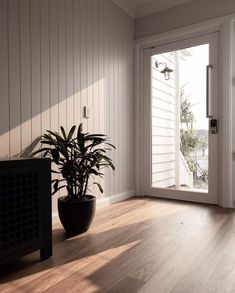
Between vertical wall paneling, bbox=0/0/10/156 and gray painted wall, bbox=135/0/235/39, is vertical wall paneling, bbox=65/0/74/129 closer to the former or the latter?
vertical wall paneling, bbox=0/0/10/156

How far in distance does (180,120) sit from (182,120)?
0.08ft

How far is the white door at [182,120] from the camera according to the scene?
2.81m

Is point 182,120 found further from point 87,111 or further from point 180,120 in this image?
point 87,111

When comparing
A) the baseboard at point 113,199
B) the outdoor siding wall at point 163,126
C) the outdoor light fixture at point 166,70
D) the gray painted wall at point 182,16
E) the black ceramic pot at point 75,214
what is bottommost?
the baseboard at point 113,199

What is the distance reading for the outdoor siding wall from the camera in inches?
124

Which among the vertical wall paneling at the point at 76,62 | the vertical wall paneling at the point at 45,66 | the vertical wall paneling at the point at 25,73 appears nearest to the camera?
the vertical wall paneling at the point at 25,73

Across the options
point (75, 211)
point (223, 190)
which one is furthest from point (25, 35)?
point (223, 190)

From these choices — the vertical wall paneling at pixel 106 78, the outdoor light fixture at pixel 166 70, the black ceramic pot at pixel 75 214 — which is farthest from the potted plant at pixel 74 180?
the outdoor light fixture at pixel 166 70

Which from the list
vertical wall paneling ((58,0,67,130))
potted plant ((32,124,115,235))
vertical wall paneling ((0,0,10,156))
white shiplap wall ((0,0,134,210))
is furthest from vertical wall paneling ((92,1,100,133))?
vertical wall paneling ((0,0,10,156))

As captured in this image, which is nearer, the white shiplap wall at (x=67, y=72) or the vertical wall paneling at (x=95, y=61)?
the white shiplap wall at (x=67, y=72)

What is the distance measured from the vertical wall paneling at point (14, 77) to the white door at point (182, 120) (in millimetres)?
1741

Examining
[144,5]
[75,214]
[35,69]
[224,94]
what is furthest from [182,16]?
[75,214]

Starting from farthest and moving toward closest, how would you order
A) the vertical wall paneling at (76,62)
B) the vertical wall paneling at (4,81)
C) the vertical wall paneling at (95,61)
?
the vertical wall paneling at (95,61) < the vertical wall paneling at (76,62) < the vertical wall paneling at (4,81)

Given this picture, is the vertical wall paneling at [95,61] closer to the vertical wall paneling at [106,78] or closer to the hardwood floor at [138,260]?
the vertical wall paneling at [106,78]
